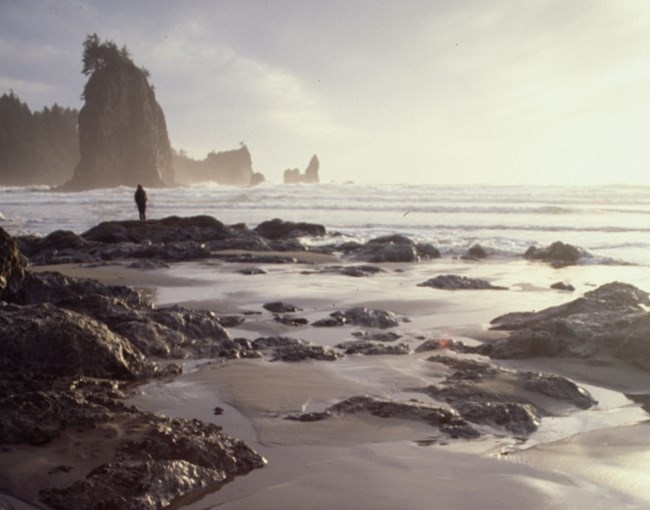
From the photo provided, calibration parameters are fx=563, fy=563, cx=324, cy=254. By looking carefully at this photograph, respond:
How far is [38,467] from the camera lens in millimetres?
2430

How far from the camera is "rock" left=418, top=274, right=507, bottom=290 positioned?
28.1 ft

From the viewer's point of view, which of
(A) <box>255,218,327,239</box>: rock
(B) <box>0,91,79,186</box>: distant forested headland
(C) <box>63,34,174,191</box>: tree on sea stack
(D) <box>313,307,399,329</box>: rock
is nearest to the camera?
(D) <box>313,307,399,329</box>: rock

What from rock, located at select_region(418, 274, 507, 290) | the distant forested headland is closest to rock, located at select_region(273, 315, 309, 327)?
rock, located at select_region(418, 274, 507, 290)

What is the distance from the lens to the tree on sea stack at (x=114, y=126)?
66.1m

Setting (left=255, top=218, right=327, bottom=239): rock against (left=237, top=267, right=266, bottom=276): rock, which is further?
(left=255, top=218, right=327, bottom=239): rock

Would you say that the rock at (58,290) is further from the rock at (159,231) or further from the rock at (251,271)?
the rock at (159,231)

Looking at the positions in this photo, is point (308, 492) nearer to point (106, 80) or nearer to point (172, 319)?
point (172, 319)

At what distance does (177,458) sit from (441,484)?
1194mm

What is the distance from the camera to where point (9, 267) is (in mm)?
5070

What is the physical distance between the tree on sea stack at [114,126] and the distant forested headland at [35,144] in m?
25.3

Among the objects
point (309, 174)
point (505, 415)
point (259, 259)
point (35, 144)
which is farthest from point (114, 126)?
point (505, 415)

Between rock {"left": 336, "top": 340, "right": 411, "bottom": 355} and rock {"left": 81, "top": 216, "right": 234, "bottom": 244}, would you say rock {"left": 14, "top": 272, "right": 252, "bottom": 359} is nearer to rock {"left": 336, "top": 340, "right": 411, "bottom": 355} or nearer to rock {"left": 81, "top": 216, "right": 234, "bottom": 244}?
rock {"left": 336, "top": 340, "right": 411, "bottom": 355}

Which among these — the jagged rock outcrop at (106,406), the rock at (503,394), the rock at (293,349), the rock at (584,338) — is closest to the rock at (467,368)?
the rock at (503,394)

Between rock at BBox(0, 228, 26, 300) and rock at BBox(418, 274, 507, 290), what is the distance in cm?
562
